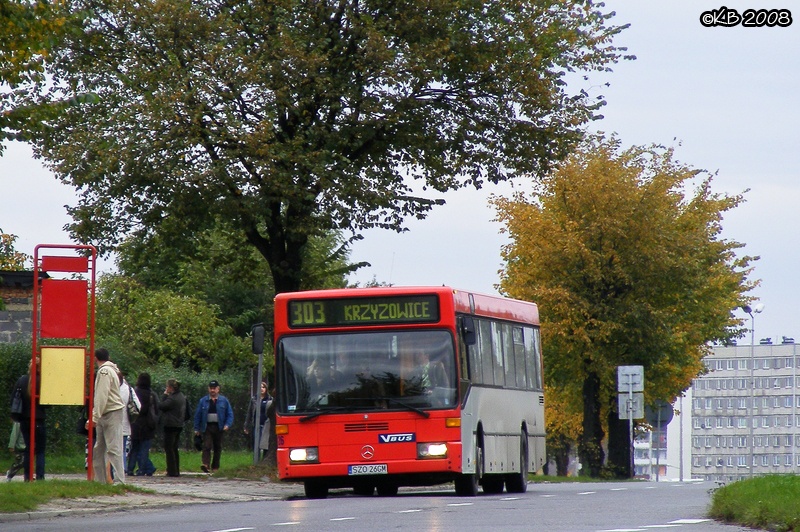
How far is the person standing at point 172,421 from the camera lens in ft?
93.3

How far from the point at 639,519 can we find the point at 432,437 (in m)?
5.91

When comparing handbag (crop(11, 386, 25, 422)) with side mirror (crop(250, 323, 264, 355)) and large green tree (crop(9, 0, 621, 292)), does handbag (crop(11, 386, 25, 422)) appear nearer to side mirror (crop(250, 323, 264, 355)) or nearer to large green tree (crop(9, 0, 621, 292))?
side mirror (crop(250, 323, 264, 355))

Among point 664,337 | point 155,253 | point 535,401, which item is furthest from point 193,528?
point 664,337

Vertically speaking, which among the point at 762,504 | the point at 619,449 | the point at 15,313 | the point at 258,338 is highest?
the point at 15,313

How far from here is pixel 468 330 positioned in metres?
22.4

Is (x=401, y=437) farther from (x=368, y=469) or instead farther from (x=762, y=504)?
(x=762, y=504)

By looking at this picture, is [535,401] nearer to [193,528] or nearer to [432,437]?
[432,437]

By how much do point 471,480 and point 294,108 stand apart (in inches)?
295

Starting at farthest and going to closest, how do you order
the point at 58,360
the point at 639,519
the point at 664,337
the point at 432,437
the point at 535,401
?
the point at 664,337 → the point at 535,401 → the point at 432,437 → the point at 58,360 → the point at 639,519

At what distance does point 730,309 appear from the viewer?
182 ft

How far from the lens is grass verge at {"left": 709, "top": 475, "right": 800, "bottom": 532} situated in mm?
13691

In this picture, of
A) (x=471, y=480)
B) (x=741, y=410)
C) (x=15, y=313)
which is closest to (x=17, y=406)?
(x=471, y=480)

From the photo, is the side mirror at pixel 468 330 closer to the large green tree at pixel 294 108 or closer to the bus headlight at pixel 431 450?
the bus headlight at pixel 431 450

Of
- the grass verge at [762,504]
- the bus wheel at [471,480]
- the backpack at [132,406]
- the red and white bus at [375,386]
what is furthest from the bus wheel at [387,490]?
the grass verge at [762,504]
